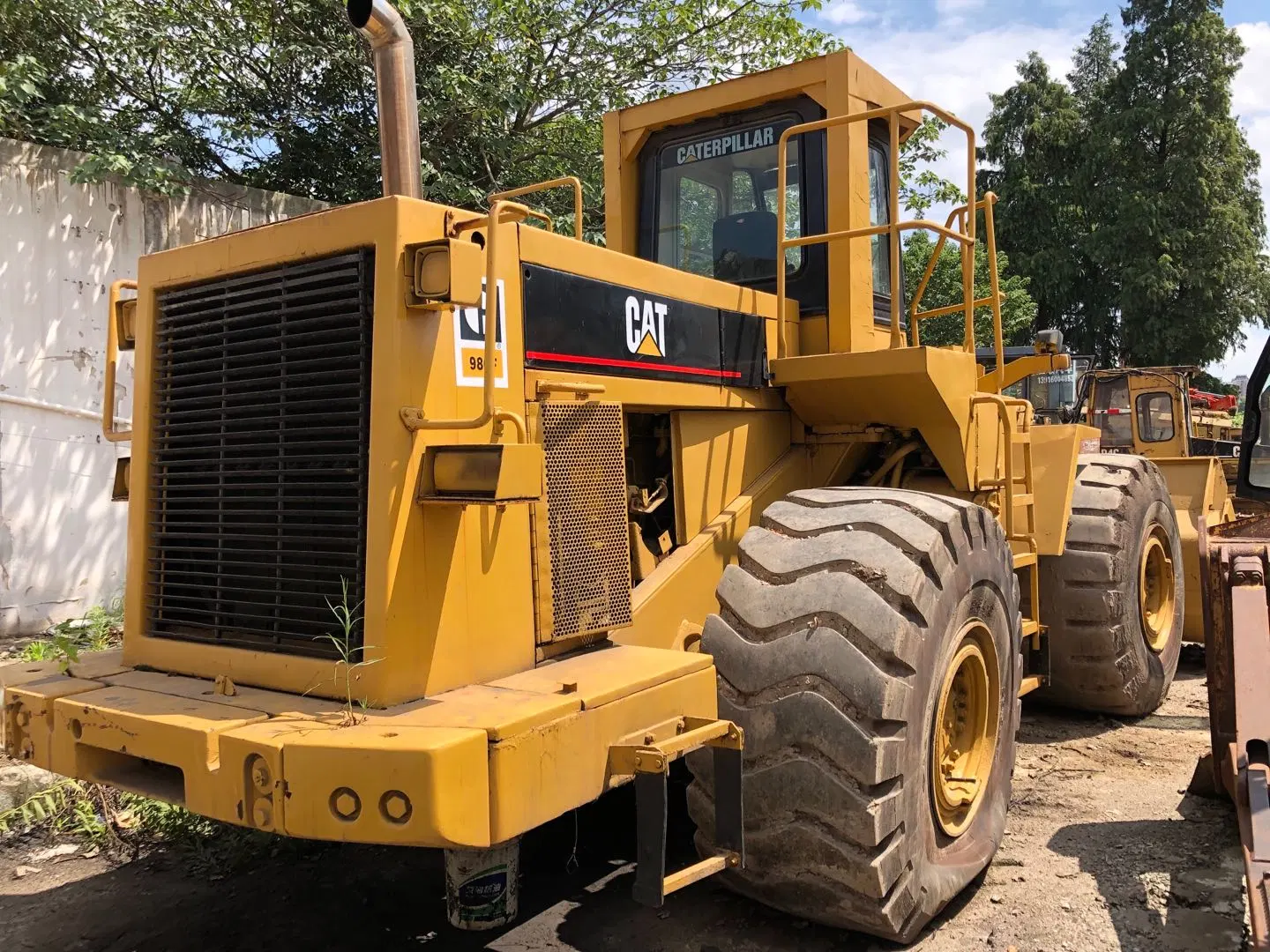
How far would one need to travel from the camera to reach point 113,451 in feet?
25.3

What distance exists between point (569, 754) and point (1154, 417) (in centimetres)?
1517

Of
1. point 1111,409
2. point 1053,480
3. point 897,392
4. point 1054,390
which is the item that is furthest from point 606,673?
point 1054,390

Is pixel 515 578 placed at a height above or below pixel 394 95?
below

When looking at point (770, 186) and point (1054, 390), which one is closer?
point (770, 186)

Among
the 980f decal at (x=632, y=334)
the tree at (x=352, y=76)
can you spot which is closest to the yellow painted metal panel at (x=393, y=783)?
the 980f decal at (x=632, y=334)

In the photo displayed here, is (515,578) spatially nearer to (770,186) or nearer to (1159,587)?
(770,186)

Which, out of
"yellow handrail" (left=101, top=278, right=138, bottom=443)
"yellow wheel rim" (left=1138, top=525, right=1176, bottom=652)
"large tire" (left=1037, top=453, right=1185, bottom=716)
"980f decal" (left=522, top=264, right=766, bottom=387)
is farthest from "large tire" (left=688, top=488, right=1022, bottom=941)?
"yellow wheel rim" (left=1138, top=525, right=1176, bottom=652)

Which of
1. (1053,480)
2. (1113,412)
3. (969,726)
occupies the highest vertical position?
(1113,412)

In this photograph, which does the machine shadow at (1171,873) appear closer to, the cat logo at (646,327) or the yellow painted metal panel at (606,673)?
the yellow painted metal panel at (606,673)

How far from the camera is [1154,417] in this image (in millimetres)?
15633

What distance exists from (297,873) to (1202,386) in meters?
32.7

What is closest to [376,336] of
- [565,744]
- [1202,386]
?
[565,744]

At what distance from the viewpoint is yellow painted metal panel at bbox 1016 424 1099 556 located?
549 cm

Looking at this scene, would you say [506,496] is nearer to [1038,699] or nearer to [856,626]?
[856,626]
